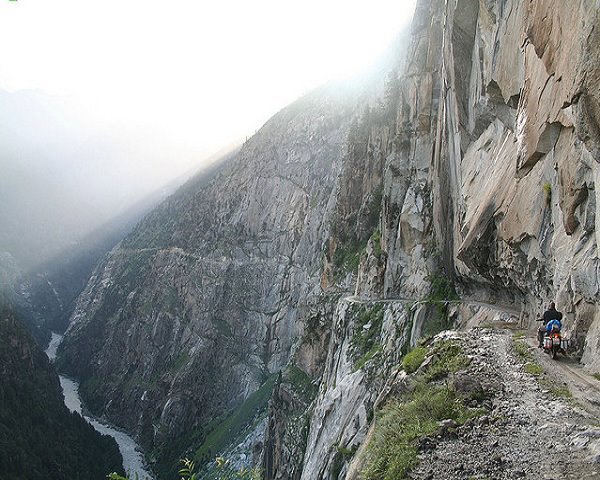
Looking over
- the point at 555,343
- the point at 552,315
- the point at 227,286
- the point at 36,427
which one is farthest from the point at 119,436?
the point at 555,343

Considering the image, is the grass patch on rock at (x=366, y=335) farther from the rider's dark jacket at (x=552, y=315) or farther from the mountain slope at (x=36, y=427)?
the mountain slope at (x=36, y=427)

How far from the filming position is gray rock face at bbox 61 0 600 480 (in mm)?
11617

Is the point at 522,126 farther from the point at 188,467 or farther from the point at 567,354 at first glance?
the point at 188,467

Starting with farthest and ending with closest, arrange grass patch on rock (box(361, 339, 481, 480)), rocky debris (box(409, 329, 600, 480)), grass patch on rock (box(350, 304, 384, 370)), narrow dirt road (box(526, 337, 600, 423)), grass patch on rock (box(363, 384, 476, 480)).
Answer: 1. grass patch on rock (box(350, 304, 384, 370))
2. narrow dirt road (box(526, 337, 600, 423))
3. grass patch on rock (box(361, 339, 481, 480))
4. grass patch on rock (box(363, 384, 476, 480))
5. rocky debris (box(409, 329, 600, 480))

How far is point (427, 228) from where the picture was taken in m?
32.9

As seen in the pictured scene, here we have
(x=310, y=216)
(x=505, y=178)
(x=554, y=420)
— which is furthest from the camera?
(x=310, y=216)

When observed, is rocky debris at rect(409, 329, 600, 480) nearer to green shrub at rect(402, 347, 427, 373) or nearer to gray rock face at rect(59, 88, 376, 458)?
green shrub at rect(402, 347, 427, 373)

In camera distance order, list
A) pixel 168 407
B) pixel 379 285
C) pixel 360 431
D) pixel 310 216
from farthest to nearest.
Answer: pixel 168 407
pixel 310 216
pixel 379 285
pixel 360 431

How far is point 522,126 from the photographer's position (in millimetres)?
15297

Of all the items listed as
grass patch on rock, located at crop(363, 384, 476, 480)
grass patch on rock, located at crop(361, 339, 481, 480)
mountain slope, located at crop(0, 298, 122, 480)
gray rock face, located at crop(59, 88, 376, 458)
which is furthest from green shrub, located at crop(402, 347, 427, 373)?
mountain slope, located at crop(0, 298, 122, 480)

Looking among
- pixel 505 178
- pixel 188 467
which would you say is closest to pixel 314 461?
pixel 505 178

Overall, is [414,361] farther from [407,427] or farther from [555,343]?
[407,427]

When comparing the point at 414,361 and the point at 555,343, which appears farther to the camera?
the point at 414,361

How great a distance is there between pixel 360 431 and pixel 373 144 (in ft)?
132
